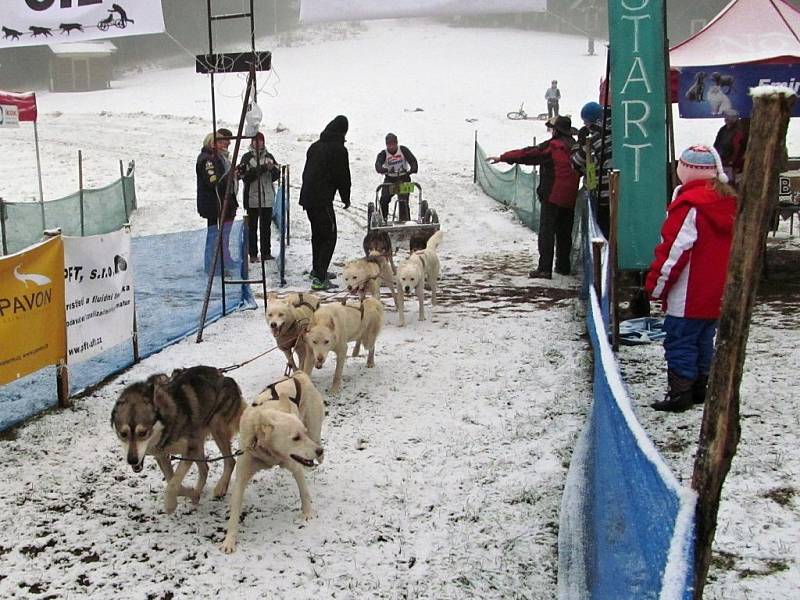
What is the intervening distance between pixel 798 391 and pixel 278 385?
303 centimetres

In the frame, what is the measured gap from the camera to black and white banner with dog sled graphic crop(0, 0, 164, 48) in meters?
7.09

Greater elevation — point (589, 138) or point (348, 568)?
point (589, 138)

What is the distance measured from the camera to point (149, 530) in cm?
365

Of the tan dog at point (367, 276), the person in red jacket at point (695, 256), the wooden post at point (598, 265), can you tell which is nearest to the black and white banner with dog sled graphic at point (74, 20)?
the tan dog at point (367, 276)

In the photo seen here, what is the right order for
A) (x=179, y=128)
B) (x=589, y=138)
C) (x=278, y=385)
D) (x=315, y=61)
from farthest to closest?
1. (x=315, y=61)
2. (x=179, y=128)
3. (x=589, y=138)
4. (x=278, y=385)

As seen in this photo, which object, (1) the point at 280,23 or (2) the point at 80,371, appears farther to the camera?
(1) the point at 280,23

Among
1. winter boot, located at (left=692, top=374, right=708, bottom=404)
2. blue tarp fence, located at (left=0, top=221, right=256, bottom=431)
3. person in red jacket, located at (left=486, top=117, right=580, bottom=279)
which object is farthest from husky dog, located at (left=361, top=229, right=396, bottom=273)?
winter boot, located at (left=692, top=374, right=708, bottom=404)

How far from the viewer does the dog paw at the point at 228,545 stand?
3438 millimetres

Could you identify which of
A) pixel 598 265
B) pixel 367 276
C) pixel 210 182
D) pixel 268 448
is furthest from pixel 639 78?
pixel 210 182

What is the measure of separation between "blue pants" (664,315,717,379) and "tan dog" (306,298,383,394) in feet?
6.57

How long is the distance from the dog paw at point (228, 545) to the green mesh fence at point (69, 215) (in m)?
6.69

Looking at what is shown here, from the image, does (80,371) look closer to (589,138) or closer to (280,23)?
(589,138)

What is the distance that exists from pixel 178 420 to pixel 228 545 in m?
0.60

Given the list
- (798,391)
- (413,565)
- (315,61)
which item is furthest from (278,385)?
(315,61)
